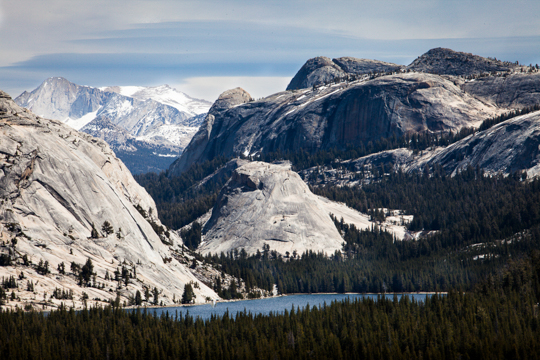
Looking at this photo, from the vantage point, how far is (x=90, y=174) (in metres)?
199

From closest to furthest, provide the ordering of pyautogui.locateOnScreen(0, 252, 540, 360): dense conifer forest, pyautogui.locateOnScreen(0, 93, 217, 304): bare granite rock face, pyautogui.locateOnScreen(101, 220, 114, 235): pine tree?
pyautogui.locateOnScreen(0, 252, 540, 360): dense conifer forest, pyautogui.locateOnScreen(0, 93, 217, 304): bare granite rock face, pyautogui.locateOnScreen(101, 220, 114, 235): pine tree

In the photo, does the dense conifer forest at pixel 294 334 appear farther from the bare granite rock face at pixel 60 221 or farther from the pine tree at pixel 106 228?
the pine tree at pixel 106 228

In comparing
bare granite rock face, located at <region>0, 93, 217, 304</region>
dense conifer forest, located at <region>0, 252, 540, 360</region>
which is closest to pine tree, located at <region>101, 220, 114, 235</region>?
bare granite rock face, located at <region>0, 93, 217, 304</region>

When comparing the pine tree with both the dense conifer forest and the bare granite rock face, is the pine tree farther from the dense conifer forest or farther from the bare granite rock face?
the dense conifer forest

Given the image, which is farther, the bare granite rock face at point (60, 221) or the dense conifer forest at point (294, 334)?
the bare granite rock face at point (60, 221)

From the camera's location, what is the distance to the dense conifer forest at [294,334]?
122m

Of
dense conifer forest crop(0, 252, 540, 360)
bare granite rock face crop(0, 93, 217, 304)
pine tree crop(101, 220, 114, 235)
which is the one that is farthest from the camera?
pine tree crop(101, 220, 114, 235)

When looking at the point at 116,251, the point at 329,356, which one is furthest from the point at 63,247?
the point at 329,356

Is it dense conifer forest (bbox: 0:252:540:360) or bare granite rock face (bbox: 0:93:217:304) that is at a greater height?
bare granite rock face (bbox: 0:93:217:304)

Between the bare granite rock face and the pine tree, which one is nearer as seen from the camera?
the bare granite rock face

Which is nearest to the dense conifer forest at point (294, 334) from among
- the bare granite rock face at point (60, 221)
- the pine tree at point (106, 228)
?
the bare granite rock face at point (60, 221)

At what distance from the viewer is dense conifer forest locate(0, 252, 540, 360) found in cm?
12212

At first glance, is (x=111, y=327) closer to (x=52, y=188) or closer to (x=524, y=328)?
(x=52, y=188)

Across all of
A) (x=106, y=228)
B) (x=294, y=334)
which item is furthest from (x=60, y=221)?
(x=294, y=334)
